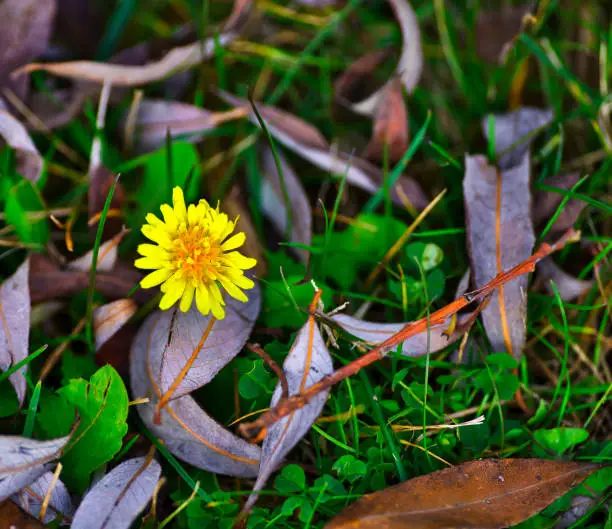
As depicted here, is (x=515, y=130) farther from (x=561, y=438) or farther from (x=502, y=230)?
(x=561, y=438)

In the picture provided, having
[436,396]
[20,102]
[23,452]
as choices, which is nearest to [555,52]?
[436,396]

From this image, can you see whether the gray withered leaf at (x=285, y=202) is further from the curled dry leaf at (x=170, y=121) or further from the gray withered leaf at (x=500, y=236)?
the gray withered leaf at (x=500, y=236)

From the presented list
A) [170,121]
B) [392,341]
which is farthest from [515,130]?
[170,121]

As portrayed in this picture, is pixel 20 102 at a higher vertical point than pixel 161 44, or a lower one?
lower

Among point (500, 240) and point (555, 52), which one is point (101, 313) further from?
point (555, 52)

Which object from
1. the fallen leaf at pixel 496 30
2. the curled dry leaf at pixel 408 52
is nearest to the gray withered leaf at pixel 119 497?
the curled dry leaf at pixel 408 52

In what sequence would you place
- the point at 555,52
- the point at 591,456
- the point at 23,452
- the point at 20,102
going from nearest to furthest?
1. the point at 23,452
2. the point at 591,456
3. the point at 20,102
4. the point at 555,52
